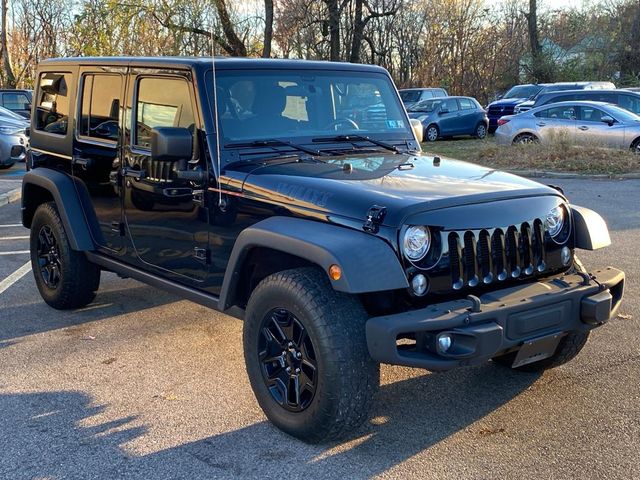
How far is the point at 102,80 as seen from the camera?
5.36m

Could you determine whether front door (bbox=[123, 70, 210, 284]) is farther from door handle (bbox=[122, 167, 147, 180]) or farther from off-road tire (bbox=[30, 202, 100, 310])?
off-road tire (bbox=[30, 202, 100, 310])

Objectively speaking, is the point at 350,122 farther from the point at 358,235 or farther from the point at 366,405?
the point at 366,405

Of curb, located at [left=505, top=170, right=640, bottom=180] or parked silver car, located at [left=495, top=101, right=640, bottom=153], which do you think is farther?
parked silver car, located at [left=495, top=101, right=640, bottom=153]

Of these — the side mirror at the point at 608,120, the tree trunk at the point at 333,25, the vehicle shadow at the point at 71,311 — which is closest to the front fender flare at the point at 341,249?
the vehicle shadow at the point at 71,311

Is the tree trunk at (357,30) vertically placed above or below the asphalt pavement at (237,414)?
above

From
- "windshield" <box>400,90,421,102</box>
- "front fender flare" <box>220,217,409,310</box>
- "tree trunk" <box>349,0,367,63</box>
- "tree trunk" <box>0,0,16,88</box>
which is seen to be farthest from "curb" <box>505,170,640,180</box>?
"tree trunk" <box>0,0,16,88</box>

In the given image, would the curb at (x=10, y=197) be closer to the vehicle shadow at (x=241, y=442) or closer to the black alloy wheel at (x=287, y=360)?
the vehicle shadow at (x=241, y=442)

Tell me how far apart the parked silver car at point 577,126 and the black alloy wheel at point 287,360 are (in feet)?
43.9

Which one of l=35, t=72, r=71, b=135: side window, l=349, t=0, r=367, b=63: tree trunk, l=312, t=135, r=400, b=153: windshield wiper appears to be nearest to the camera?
l=312, t=135, r=400, b=153: windshield wiper

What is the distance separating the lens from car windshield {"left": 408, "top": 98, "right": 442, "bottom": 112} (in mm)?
24094

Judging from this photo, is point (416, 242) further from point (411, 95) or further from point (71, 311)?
point (411, 95)

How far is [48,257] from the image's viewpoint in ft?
19.7

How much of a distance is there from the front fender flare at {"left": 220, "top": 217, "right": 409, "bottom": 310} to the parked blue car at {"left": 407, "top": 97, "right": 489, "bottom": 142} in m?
20.0

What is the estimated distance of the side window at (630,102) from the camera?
17906 millimetres
